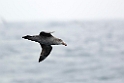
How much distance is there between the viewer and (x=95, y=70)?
7256 centimetres

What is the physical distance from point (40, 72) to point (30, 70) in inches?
94.0

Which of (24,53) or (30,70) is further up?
(24,53)

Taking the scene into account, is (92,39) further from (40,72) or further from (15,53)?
(40,72)

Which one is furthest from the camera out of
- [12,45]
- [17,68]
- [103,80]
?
[12,45]

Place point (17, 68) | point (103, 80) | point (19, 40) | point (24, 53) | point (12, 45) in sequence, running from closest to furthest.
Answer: point (103, 80) < point (17, 68) < point (24, 53) < point (12, 45) < point (19, 40)

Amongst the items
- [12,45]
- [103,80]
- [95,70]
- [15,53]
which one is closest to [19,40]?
[12,45]

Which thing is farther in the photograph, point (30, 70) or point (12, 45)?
point (12, 45)

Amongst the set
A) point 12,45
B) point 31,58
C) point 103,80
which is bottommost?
point 103,80

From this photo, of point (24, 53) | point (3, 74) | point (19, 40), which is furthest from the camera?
point (19, 40)

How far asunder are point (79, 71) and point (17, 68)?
481 inches

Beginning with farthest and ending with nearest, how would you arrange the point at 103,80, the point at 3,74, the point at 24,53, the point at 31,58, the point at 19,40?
1. the point at 19,40
2. the point at 24,53
3. the point at 31,58
4. the point at 3,74
5. the point at 103,80

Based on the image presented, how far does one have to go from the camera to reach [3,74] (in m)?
68.2

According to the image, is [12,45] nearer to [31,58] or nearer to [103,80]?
[31,58]

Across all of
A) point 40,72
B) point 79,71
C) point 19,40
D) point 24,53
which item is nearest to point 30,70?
point 40,72
